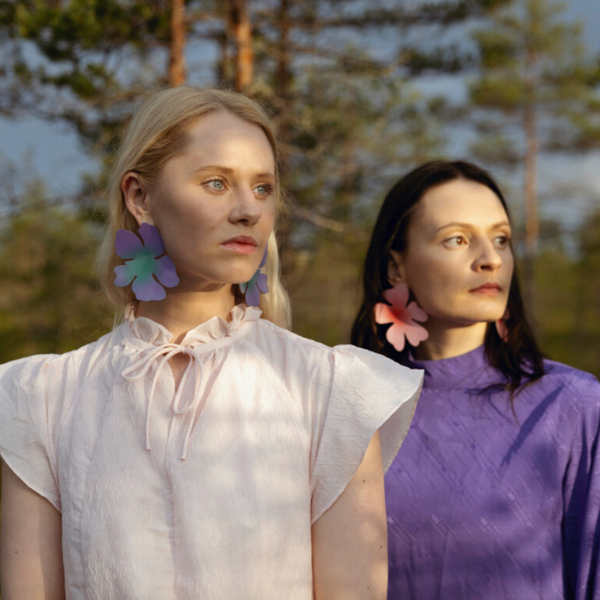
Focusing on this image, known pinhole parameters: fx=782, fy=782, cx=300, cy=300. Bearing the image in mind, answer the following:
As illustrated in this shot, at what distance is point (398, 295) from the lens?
2.71m

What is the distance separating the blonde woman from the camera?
5.29 feet

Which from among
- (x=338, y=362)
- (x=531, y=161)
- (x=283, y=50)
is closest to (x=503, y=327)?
(x=338, y=362)

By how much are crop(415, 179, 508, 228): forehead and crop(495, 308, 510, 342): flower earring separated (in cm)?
36

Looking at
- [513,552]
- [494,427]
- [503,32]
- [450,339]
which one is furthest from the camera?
[503,32]

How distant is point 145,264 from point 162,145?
0.27m

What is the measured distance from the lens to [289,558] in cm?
162

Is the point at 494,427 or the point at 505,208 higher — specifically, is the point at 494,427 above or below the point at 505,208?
below

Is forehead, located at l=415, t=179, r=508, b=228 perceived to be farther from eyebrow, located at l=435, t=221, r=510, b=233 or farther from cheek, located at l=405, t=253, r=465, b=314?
cheek, located at l=405, t=253, r=465, b=314

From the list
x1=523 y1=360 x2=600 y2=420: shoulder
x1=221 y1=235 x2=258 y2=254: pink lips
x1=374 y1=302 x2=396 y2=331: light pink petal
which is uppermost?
x1=221 y1=235 x2=258 y2=254: pink lips

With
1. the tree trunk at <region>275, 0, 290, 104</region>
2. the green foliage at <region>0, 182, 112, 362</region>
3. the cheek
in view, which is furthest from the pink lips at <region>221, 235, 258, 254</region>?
the green foliage at <region>0, 182, 112, 362</region>

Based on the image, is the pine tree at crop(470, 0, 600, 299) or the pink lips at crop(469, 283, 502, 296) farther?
the pine tree at crop(470, 0, 600, 299)

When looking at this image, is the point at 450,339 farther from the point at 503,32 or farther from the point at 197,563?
the point at 503,32

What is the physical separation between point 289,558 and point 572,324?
36.2 meters

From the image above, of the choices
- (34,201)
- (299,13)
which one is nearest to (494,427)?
(34,201)
